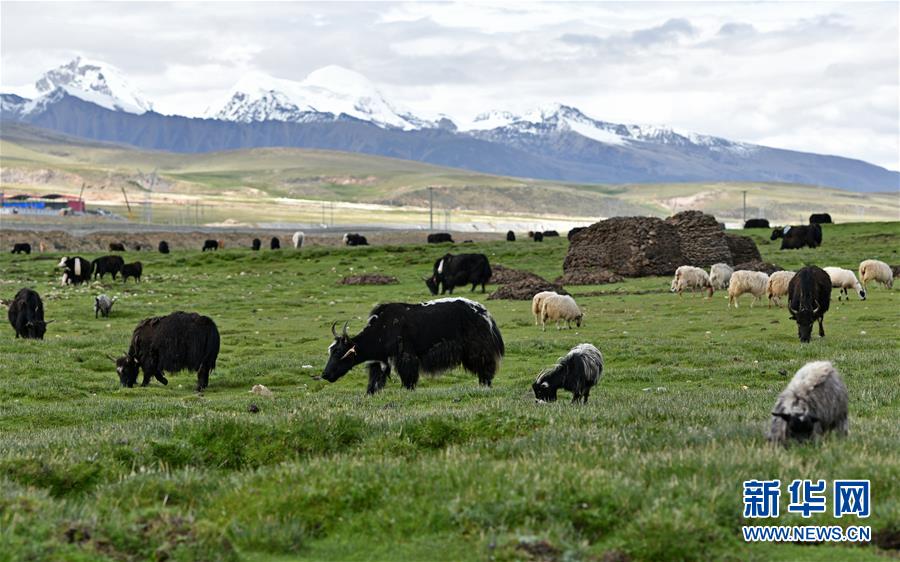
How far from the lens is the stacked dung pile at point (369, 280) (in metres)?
55.0

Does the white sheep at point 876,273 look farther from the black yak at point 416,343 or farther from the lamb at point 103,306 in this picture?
the lamb at point 103,306

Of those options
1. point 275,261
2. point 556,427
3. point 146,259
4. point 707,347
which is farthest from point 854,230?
point 556,427

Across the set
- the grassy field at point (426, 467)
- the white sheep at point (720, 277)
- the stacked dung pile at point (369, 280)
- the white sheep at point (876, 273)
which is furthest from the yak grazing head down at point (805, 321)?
the stacked dung pile at point (369, 280)

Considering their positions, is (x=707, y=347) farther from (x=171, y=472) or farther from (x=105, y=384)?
(x=171, y=472)

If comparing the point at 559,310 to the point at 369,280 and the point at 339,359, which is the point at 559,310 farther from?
the point at 369,280

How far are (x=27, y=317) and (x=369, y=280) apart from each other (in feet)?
82.8

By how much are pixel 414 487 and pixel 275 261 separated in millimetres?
62757

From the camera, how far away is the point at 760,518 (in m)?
8.64

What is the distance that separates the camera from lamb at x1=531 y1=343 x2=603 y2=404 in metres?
17.7

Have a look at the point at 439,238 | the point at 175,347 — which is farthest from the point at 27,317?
the point at 439,238

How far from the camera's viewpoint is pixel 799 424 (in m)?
11.0

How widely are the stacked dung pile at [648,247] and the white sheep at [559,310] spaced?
18.6 metres

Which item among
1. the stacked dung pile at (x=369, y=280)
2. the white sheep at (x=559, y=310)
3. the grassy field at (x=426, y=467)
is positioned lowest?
the stacked dung pile at (x=369, y=280)

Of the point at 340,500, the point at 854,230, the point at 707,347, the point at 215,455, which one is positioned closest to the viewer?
the point at 340,500
